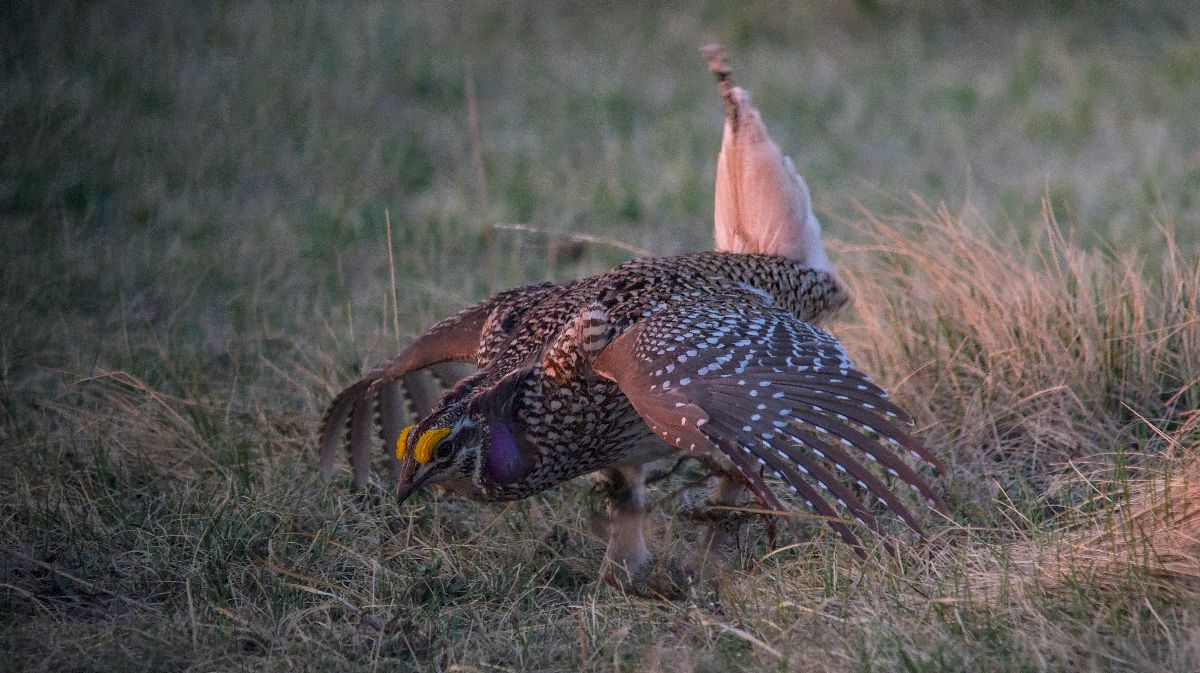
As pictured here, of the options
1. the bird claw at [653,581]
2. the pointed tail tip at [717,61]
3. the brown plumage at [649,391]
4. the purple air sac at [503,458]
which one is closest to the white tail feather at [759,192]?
the pointed tail tip at [717,61]

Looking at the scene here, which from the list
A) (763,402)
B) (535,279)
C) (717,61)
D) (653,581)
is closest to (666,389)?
(763,402)

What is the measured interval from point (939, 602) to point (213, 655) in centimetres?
171

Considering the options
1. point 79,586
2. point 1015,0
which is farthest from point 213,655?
point 1015,0

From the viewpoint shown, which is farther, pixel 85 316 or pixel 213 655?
pixel 85 316

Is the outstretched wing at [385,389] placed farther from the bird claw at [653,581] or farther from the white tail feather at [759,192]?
the white tail feather at [759,192]

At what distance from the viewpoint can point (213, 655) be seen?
3.10 meters

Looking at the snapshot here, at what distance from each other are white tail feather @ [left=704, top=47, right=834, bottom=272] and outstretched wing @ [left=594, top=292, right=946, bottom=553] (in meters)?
0.88

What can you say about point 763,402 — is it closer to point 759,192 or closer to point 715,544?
point 715,544

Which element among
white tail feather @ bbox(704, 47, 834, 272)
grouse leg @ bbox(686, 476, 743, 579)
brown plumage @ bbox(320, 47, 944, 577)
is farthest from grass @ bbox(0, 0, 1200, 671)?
white tail feather @ bbox(704, 47, 834, 272)

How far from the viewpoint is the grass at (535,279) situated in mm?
3076

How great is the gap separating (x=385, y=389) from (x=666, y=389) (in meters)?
1.43

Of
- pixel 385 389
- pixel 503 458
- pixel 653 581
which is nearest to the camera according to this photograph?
pixel 503 458

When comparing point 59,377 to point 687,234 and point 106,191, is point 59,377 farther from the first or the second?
point 687,234

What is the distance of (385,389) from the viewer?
4.21m
